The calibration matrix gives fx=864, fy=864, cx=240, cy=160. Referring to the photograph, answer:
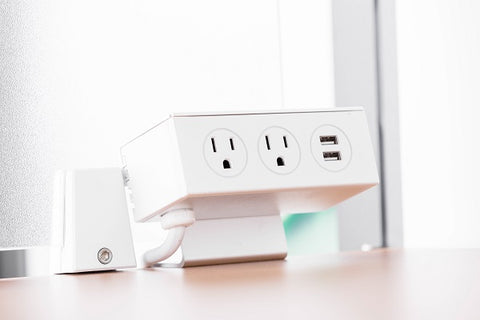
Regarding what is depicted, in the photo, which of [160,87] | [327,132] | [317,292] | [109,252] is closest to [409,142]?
[160,87]

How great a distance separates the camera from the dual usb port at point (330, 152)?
98 centimetres

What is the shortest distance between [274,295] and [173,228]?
0.45m

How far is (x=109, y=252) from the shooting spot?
97cm

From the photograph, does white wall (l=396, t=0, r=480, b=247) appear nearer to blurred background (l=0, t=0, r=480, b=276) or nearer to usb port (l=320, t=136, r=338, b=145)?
blurred background (l=0, t=0, r=480, b=276)

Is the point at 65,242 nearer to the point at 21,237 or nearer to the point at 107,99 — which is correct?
the point at 21,237

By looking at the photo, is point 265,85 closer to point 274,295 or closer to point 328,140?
point 328,140

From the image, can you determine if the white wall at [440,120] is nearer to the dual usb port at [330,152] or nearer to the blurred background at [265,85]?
the blurred background at [265,85]

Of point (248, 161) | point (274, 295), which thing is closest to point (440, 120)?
point (248, 161)

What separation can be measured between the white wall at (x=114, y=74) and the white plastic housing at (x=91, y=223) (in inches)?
8.3

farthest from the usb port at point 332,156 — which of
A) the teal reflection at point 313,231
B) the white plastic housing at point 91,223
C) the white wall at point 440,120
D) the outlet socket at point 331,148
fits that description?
the teal reflection at point 313,231

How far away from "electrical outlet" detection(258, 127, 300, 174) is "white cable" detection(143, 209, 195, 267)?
0.34 ft

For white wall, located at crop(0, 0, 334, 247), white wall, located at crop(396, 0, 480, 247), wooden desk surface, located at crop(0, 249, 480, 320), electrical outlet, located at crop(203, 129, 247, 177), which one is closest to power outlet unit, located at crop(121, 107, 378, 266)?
electrical outlet, located at crop(203, 129, 247, 177)

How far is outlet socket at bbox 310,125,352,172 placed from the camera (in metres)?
0.97

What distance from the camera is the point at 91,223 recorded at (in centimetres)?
97
